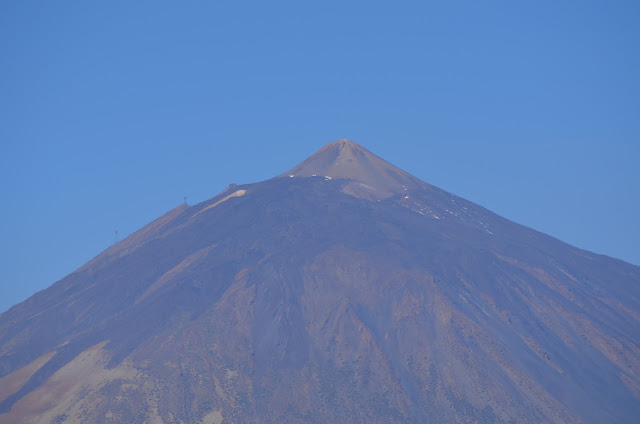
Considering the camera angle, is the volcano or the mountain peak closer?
the volcano

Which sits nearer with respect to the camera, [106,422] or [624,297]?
[106,422]

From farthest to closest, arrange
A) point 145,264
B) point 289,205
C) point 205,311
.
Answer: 1. point 289,205
2. point 145,264
3. point 205,311

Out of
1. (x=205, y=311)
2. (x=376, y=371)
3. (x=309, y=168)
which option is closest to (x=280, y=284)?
(x=205, y=311)

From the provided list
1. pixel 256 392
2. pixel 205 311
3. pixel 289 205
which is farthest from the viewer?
pixel 289 205

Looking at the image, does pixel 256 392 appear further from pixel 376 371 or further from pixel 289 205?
pixel 289 205

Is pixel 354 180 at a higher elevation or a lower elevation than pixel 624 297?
higher
